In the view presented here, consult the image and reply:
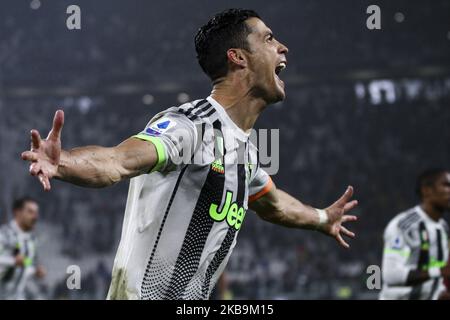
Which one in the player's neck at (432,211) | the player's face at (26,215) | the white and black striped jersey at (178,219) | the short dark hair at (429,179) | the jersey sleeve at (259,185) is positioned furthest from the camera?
the player's face at (26,215)

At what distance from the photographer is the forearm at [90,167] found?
238 centimetres

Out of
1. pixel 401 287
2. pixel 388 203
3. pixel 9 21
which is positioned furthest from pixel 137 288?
pixel 9 21

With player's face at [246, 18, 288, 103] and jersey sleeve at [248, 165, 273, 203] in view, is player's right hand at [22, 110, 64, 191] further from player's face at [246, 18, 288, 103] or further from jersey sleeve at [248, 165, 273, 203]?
jersey sleeve at [248, 165, 273, 203]

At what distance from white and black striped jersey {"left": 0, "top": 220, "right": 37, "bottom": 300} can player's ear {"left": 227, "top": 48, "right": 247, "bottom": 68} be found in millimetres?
6885

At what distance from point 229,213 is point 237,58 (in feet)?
2.82

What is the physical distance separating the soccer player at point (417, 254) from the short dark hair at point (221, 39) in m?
4.28

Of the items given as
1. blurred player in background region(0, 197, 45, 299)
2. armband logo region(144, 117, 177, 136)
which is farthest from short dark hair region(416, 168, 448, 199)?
armband logo region(144, 117, 177, 136)

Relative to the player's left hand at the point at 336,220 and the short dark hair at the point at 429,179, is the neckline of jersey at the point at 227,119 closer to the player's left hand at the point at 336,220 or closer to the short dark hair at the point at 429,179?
the player's left hand at the point at 336,220

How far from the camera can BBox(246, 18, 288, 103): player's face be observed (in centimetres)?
359

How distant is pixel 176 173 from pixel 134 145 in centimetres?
38

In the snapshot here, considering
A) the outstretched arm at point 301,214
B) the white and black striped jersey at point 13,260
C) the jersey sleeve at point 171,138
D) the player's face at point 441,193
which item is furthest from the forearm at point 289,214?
the white and black striped jersey at point 13,260

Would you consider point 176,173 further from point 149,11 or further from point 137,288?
point 149,11

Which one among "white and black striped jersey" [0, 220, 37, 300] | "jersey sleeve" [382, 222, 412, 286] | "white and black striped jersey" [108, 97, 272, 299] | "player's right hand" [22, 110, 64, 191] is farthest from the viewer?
"white and black striped jersey" [0, 220, 37, 300]

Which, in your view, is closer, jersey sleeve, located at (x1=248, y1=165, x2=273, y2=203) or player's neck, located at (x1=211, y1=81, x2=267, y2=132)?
player's neck, located at (x1=211, y1=81, x2=267, y2=132)
